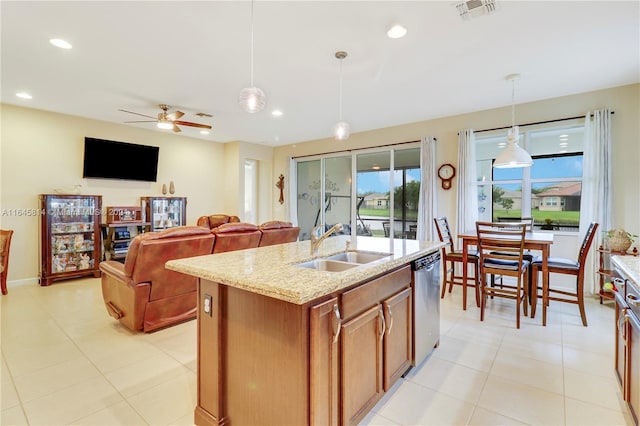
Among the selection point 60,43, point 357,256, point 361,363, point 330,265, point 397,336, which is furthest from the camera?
point 60,43

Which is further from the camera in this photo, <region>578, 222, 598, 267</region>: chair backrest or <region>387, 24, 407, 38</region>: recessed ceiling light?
<region>578, 222, 598, 267</region>: chair backrest

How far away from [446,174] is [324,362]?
4.51 metres

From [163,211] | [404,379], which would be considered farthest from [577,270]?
[163,211]

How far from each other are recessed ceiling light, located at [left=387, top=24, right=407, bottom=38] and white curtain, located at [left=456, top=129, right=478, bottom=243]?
108 inches

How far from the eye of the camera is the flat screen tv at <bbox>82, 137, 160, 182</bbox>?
17.4 ft

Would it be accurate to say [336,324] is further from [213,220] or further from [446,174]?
[213,220]

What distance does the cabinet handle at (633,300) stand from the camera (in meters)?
1.48

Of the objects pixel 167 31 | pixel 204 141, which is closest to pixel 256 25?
pixel 167 31

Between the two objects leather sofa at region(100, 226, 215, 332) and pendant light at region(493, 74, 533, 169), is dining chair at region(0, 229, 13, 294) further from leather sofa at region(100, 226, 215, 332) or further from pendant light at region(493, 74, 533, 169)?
pendant light at region(493, 74, 533, 169)

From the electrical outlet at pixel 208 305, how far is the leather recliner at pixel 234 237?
65.9 inches

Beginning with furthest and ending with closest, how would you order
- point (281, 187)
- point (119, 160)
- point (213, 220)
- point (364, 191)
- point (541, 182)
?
point (281, 187)
point (364, 191)
point (213, 220)
point (119, 160)
point (541, 182)

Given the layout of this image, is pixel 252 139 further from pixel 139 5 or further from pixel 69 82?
pixel 139 5

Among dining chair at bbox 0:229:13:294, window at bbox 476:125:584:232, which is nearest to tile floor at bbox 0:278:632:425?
dining chair at bbox 0:229:13:294

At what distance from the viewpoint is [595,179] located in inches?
155
